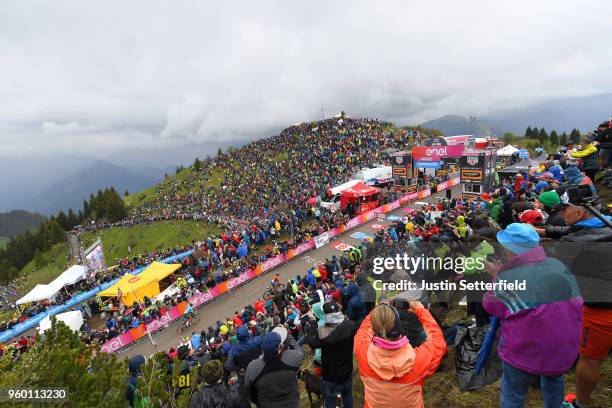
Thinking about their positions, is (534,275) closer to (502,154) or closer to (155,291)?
(155,291)

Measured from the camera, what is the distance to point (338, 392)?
15.4 feet

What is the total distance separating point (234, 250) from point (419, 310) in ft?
73.9

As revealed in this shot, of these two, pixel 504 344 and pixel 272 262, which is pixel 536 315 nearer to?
pixel 504 344

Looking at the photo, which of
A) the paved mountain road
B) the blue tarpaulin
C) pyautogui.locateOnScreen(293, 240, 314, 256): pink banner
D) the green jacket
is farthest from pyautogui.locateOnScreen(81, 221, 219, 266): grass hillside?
the green jacket

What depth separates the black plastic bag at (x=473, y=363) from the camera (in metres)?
4.57

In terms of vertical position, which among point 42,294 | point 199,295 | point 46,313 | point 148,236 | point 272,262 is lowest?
point 148,236

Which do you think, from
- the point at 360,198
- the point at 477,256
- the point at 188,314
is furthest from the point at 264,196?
the point at 477,256

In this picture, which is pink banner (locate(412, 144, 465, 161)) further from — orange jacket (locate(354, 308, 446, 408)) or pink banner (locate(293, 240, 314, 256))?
orange jacket (locate(354, 308, 446, 408))

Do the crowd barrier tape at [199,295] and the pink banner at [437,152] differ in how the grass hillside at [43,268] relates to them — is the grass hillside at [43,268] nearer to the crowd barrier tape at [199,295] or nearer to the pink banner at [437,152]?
the crowd barrier tape at [199,295]

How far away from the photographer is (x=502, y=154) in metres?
44.1

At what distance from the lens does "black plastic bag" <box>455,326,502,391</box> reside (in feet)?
15.0

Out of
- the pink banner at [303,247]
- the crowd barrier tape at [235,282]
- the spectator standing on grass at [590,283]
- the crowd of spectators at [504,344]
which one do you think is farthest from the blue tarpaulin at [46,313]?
the spectator standing on grass at [590,283]

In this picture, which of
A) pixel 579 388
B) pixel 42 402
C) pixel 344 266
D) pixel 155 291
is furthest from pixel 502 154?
pixel 42 402

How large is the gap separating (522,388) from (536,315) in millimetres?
857
